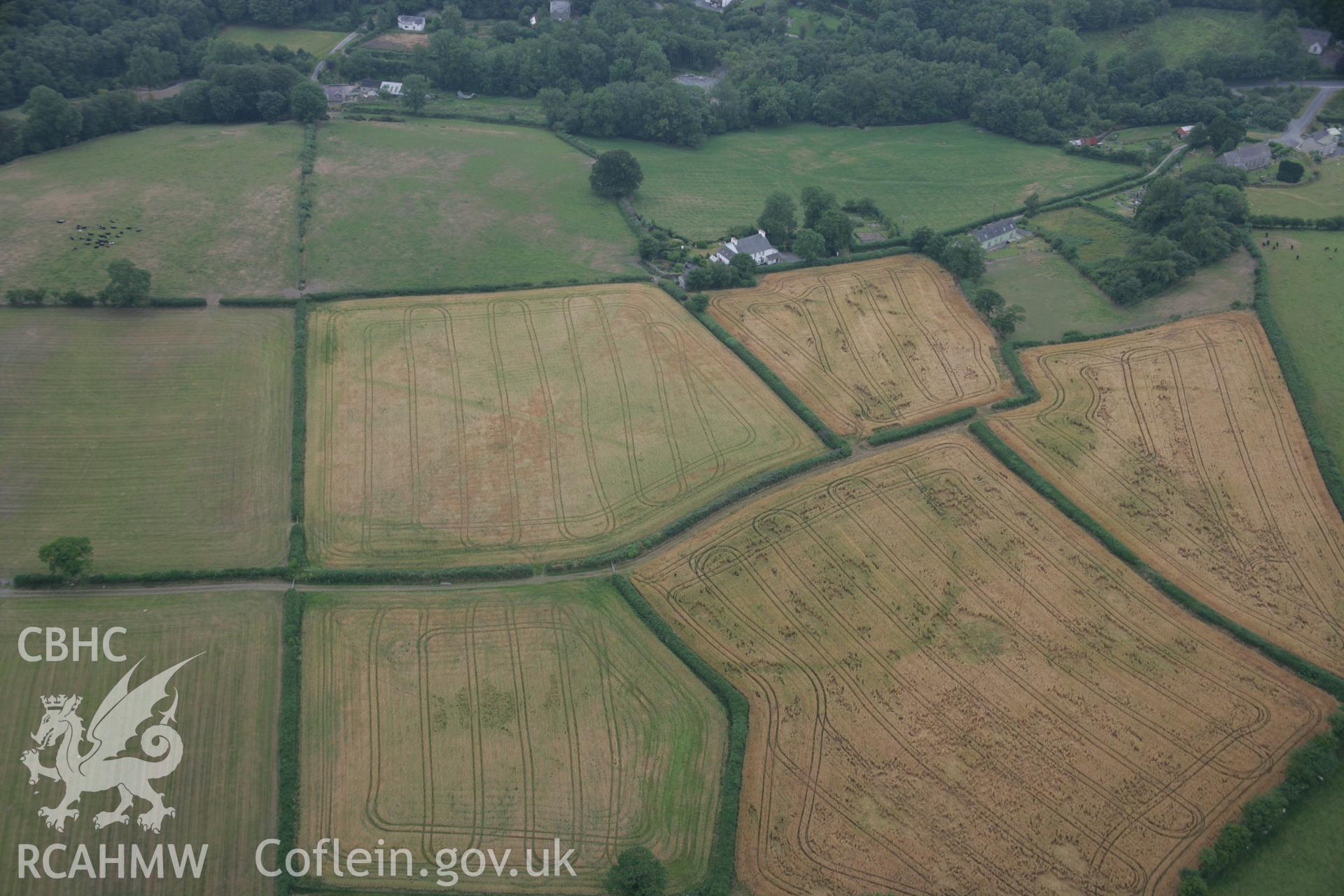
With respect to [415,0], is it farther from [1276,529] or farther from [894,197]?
[1276,529]

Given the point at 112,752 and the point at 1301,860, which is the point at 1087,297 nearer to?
the point at 1301,860

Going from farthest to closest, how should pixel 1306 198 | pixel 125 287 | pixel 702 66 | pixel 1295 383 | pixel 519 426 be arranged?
1. pixel 702 66
2. pixel 1306 198
3. pixel 125 287
4. pixel 1295 383
5. pixel 519 426

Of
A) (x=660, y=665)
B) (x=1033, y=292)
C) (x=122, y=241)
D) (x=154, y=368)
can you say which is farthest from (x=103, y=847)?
(x=1033, y=292)

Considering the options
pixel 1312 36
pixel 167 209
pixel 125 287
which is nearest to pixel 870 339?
pixel 125 287

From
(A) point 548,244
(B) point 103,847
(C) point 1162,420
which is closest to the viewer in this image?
(B) point 103,847

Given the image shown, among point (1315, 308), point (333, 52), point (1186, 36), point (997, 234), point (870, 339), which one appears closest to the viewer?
point (870, 339)

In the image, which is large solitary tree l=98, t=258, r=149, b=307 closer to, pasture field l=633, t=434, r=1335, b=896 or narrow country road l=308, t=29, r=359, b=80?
pasture field l=633, t=434, r=1335, b=896
